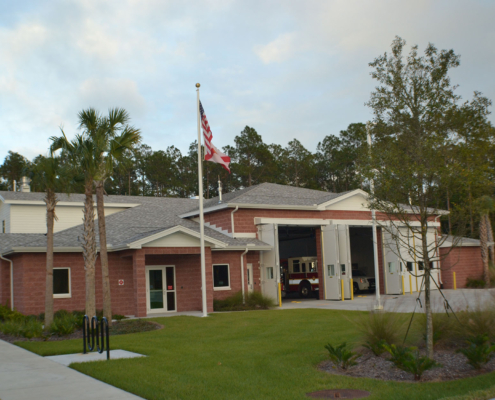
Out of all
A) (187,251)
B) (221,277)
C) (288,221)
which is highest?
(288,221)

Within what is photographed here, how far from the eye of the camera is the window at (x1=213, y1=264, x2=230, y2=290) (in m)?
25.5

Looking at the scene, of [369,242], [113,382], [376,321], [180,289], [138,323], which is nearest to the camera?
[113,382]

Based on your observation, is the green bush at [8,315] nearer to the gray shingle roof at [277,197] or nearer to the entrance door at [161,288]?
the entrance door at [161,288]

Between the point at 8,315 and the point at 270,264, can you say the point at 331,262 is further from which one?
the point at 8,315

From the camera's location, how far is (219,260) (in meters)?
25.4

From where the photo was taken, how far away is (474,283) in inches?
1313

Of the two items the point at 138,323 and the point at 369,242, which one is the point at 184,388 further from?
the point at 369,242

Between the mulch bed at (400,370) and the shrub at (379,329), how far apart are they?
0.92 ft

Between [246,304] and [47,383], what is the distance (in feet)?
51.8

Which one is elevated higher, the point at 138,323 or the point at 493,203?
the point at 493,203

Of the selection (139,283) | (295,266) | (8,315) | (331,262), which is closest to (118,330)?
(139,283)

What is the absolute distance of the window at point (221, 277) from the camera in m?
25.5

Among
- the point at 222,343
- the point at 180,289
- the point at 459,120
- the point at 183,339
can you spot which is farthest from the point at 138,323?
the point at 459,120

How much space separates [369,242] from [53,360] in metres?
28.9
